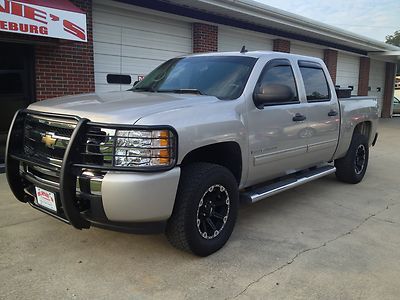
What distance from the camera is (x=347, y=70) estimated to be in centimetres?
1866

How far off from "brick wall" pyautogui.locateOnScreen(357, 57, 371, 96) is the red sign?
52.8ft

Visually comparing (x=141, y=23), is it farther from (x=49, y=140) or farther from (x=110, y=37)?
(x=49, y=140)

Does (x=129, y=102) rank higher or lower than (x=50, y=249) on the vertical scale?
higher

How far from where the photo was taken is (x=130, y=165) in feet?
10.0

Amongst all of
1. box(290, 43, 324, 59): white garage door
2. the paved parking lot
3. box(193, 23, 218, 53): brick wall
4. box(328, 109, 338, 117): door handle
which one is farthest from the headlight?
box(290, 43, 324, 59): white garage door

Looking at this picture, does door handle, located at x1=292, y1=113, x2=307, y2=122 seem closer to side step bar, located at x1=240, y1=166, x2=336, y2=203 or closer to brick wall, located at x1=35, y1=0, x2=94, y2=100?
side step bar, located at x1=240, y1=166, x2=336, y2=203

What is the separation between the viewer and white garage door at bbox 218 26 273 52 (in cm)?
1159

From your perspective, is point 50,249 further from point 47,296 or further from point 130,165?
point 130,165

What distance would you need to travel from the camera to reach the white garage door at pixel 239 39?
11.6 meters

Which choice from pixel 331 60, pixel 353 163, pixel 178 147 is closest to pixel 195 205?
pixel 178 147

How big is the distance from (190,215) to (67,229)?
1.58 meters

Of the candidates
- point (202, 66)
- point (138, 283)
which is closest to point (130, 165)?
point (138, 283)

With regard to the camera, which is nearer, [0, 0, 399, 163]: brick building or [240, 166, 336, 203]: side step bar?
[240, 166, 336, 203]: side step bar

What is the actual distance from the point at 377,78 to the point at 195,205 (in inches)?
843
